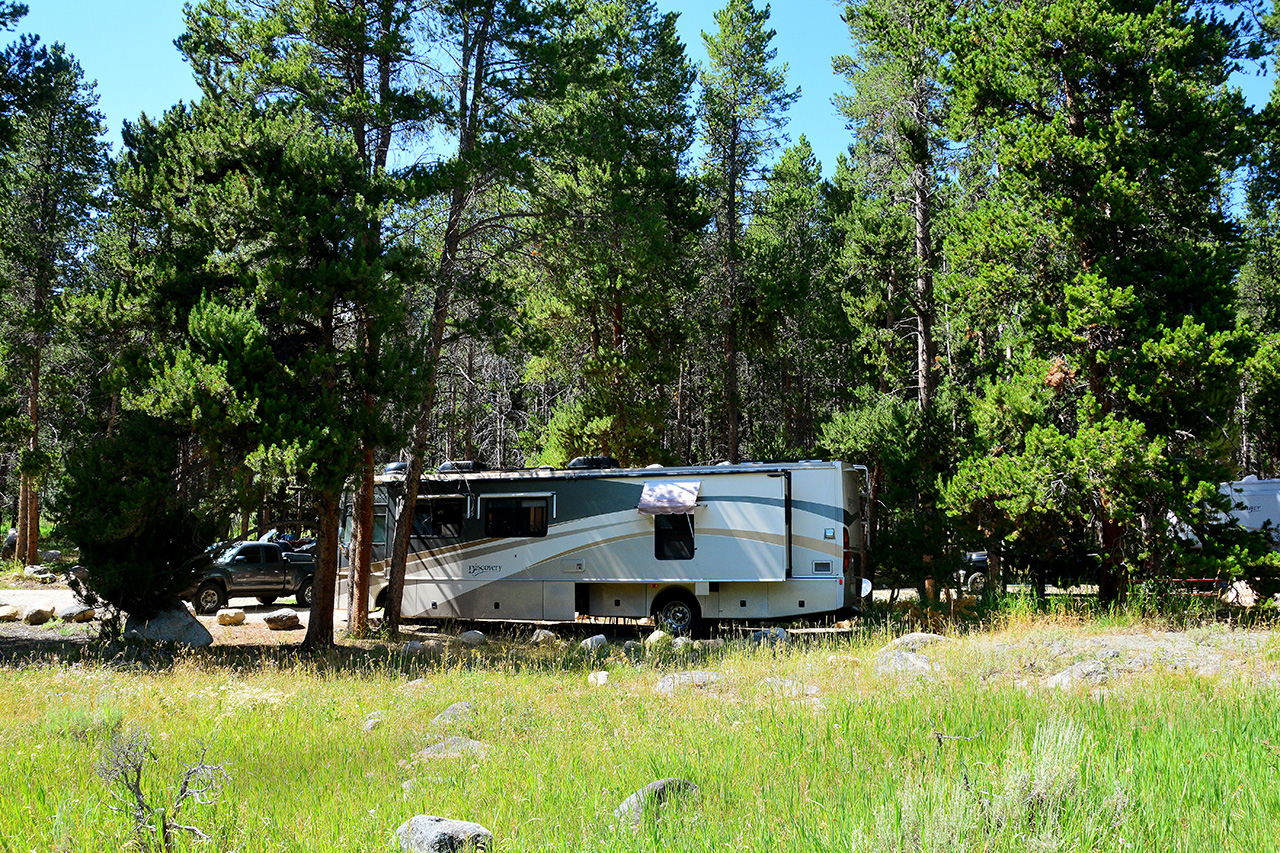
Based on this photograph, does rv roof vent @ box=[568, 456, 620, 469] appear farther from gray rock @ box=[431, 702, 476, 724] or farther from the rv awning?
gray rock @ box=[431, 702, 476, 724]

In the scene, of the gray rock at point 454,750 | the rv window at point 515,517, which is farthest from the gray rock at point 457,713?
the rv window at point 515,517

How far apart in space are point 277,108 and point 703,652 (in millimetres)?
10078

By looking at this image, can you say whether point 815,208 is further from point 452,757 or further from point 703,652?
point 452,757

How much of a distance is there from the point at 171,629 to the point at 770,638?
884 cm

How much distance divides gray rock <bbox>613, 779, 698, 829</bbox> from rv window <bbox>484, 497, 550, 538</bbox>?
11.3m

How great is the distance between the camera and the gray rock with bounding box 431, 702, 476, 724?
754 cm

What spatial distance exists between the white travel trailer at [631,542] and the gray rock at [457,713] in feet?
23.3

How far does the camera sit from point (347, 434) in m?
11.5

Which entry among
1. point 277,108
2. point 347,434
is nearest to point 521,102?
point 277,108

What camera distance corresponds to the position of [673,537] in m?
15.0

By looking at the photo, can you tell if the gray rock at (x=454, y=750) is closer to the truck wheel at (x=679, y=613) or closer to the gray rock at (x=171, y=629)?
the gray rock at (x=171, y=629)

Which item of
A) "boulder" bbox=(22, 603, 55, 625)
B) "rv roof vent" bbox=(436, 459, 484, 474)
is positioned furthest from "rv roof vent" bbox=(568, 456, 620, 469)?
"boulder" bbox=(22, 603, 55, 625)

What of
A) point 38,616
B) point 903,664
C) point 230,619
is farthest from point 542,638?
point 38,616

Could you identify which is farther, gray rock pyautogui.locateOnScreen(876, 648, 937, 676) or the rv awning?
the rv awning
